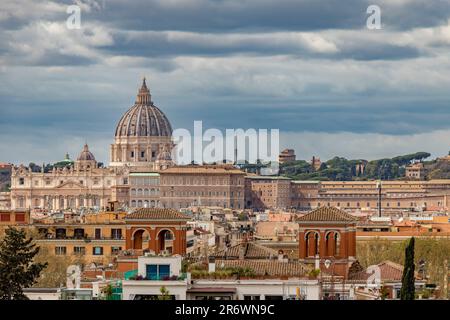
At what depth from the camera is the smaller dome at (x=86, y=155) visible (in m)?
186

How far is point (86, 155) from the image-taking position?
18688cm

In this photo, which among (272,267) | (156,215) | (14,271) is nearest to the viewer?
(14,271)

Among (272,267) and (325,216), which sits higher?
(325,216)

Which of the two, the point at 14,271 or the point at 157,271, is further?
the point at 14,271

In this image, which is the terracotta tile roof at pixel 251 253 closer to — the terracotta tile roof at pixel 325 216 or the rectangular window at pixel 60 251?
the terracotta tile roof at pixel 325 216

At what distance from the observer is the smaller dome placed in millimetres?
186125

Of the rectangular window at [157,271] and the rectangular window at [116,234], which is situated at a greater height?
the rectangular window at [116,234]

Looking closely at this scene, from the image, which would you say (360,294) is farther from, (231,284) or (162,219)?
(162,219)

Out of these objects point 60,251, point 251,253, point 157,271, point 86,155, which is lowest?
point 157,271

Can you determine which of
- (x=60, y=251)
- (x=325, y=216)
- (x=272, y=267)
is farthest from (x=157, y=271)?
(x=60, y=251)

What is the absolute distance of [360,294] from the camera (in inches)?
812

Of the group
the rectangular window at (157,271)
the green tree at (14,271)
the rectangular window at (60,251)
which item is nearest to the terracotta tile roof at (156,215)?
the green tree at (14,271)

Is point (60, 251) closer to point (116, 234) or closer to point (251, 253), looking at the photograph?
point (116, 234)
